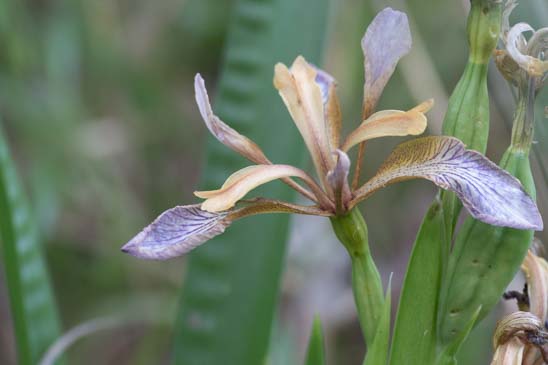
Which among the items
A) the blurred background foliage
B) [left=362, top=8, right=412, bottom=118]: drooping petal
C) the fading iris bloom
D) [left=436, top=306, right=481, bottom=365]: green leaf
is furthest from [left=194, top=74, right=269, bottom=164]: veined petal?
the blurred background foliage

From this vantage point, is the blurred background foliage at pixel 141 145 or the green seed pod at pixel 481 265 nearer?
the green seed pod at pixel 481 265

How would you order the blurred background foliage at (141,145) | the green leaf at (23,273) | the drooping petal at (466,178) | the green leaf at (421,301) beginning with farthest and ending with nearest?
the blurred background foliage at (141,145)
the green leaf at (23,273)
the green leaf at (421,301)
the drooping petal at (466,178)

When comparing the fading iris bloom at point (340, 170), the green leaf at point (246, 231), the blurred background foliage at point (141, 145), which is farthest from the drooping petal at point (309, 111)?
the blurred background foliage at point (141, 145)

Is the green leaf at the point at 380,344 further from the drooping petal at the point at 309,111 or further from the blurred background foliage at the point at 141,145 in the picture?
the blurred background foliage at the point at 141,145

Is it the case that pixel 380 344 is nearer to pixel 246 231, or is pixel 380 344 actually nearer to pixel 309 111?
pixel 309 111

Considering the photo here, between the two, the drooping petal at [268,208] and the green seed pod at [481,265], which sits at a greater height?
the drooping petal at [268,208]

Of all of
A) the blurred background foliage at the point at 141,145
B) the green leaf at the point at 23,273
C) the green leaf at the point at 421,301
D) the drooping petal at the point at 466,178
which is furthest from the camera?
the blurred background foliage at the point at 141,145

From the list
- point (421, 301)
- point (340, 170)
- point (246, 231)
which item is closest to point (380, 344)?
point (421, 301)

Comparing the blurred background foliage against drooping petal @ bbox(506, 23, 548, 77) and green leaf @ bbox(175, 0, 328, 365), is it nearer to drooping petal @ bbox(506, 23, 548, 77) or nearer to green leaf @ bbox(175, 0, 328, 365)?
green leaf @ bbox(175, 0, 328, 365)
